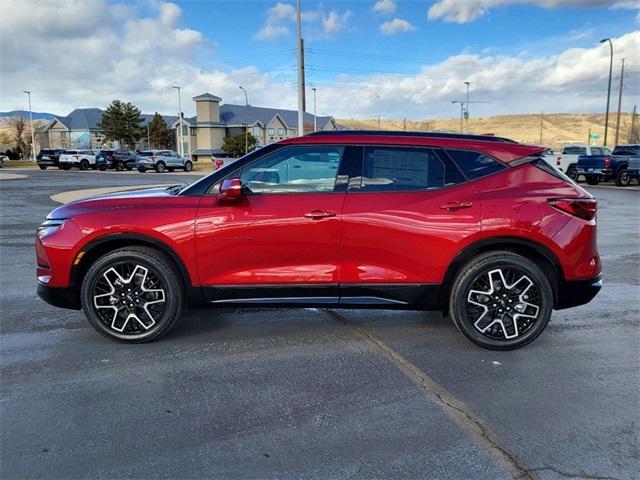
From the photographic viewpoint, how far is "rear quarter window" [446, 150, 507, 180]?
4453mm

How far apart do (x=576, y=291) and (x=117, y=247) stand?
155 inches

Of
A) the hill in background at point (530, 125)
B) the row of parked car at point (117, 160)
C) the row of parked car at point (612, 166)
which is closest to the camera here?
the row of parked car at point (612, 166)

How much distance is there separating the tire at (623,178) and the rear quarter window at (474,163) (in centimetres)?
2533

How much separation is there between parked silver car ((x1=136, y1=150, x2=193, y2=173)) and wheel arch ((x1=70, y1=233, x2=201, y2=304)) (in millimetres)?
39800

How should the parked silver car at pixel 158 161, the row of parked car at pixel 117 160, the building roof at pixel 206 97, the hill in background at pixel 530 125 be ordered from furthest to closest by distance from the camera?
the hill in background at pixel 530 125, the building roof at pixel 206 97, the row of parked car at pixel 117 160, the parked silver car at pixel 158 161

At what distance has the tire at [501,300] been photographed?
4379mm

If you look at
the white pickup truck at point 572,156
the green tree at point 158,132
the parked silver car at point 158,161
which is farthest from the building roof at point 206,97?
the white pickup truck at point 572,156

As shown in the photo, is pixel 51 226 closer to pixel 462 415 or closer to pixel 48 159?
pixel 462 415

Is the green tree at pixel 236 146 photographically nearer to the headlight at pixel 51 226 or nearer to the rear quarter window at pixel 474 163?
the headlight at pixel 51 226

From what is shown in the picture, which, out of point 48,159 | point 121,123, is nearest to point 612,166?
point 48,159

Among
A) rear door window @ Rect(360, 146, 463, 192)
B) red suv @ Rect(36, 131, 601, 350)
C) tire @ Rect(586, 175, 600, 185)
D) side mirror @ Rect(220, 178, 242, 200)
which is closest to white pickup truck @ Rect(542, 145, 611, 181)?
tire @ Rect(586, 175, 600, 185)

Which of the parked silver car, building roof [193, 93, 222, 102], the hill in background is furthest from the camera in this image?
the hill in background

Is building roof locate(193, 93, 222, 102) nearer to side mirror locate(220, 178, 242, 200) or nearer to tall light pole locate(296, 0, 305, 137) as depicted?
tall light pole locate(296, 0, 305, 137)

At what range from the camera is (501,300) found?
4.44 metres
